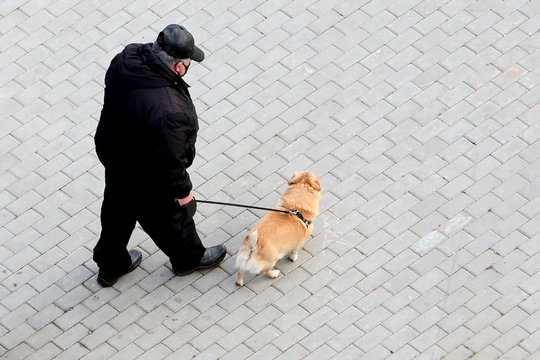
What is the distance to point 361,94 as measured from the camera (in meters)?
9.30

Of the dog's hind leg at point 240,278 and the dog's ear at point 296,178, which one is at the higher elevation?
the dog's ear at point 296,178

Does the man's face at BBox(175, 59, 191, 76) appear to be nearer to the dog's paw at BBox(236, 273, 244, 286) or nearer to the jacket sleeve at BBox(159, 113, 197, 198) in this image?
the jacket sleeve at BBox(159, 113, 197, 198)

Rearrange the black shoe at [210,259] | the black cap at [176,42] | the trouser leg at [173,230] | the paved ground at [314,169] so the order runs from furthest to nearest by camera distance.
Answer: the black shoe at [210,259]
the paved ground at [314,169]
the trouser leg at [173,230]
the black cap at [176,42]

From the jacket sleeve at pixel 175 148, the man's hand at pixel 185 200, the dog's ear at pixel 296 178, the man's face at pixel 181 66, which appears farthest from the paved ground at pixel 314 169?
the man's face at pixel 181 66

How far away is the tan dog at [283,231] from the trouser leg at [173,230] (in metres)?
0.35

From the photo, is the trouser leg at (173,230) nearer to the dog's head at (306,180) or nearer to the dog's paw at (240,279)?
the dog's paw at (240,279)

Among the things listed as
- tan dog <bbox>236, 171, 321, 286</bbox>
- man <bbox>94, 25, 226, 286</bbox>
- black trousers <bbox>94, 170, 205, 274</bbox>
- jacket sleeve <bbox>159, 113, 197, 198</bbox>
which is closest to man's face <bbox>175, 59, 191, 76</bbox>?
man <bbox>94, 25, 226, 286</bbox>

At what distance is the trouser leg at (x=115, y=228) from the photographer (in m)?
7.66

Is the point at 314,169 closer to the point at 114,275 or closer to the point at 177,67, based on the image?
the point at 114,275

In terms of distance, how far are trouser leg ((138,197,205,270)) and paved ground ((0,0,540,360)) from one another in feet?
0.88

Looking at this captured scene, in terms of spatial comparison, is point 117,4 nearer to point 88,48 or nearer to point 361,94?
point 88,48

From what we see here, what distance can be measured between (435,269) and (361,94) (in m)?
1.74

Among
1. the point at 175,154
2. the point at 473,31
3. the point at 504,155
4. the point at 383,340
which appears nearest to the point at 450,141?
the point at 504,155

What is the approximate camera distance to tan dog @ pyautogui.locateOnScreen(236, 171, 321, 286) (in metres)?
7.92
